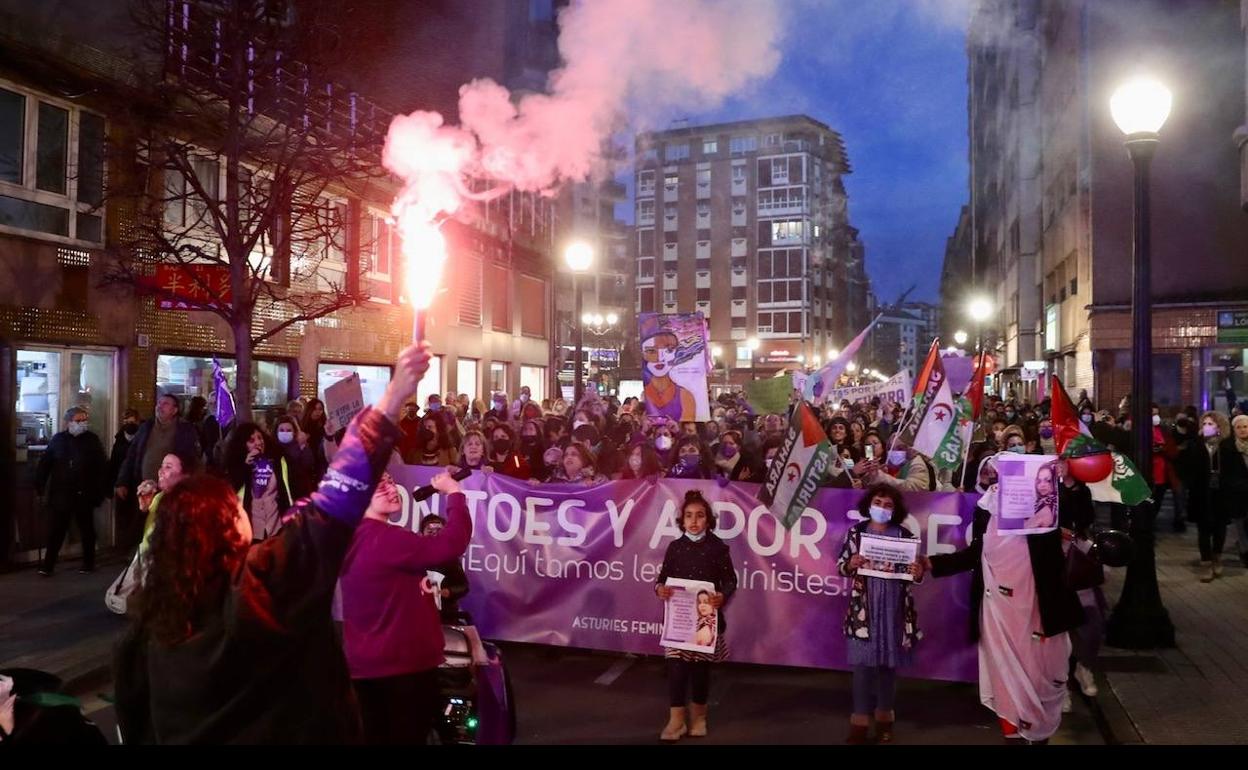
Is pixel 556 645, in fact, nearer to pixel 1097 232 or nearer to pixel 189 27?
pixel 189 27

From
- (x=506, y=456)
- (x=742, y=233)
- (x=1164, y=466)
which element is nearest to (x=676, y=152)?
(x=742, y=233)

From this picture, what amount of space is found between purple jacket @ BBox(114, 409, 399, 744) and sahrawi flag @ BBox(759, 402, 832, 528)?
4814 mm

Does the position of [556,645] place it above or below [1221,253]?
A: below

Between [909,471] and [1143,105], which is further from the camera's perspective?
[909,471]

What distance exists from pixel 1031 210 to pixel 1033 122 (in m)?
4.06

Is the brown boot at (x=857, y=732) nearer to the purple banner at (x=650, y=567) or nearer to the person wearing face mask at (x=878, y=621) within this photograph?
the person wearing face mask at (x=878, y=621)

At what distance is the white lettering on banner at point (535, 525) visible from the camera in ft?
26.7

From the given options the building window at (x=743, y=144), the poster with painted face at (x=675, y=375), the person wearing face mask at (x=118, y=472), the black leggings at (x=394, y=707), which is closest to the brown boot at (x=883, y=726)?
the black leggings at (x=394, y=707)

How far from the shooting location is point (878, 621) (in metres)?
6.06

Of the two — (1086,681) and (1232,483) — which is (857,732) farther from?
(1232,483)

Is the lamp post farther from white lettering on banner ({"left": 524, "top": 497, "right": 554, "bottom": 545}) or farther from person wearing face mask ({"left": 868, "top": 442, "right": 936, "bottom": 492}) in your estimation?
white lettering on banner ({"left": 524, "top": 497, "right": 554, "bottom": 545})

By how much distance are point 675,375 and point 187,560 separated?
1138 centimetres

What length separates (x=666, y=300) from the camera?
299ft

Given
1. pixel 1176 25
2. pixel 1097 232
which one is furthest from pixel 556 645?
pixel 1176 25
